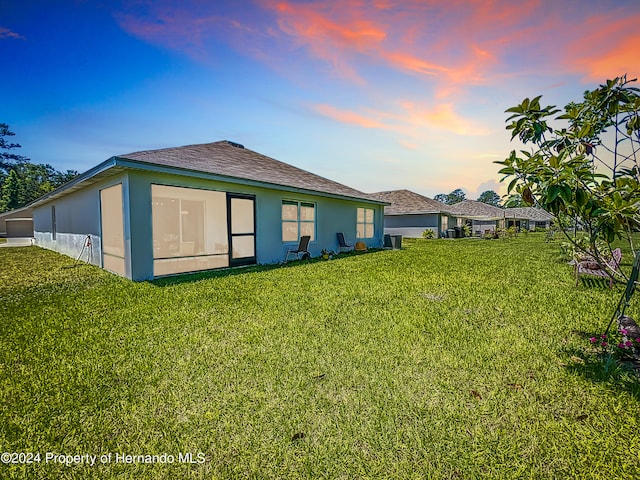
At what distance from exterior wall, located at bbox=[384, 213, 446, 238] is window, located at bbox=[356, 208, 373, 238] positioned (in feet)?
36.6

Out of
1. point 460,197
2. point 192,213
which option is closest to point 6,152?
point 192,213

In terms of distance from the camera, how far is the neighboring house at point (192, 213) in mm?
6953

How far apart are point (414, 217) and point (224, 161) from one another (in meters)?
20.1

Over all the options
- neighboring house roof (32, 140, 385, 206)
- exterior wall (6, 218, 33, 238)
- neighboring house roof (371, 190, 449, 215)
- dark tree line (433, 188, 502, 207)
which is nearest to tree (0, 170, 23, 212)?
exterior wall (6, 218, 33, 238)

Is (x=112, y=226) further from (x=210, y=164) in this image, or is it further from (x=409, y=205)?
(x=409, y=205)

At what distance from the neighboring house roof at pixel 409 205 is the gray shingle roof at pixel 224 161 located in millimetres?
12746

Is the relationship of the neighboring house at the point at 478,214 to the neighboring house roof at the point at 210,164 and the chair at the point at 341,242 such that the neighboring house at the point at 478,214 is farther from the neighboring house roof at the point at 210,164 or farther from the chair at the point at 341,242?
the chair at the point at 341,242

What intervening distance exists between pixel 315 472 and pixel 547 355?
2.83 m

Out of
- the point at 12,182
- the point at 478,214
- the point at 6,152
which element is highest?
the point at 6,152

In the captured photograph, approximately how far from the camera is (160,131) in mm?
13594

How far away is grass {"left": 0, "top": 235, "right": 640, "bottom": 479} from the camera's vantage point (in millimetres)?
1779

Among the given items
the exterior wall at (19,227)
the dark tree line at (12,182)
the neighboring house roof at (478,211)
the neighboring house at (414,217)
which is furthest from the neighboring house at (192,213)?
the dark tree line at (12,182)

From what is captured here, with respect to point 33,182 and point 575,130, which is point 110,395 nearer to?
point 575,130

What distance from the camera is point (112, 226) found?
31.5 ft
